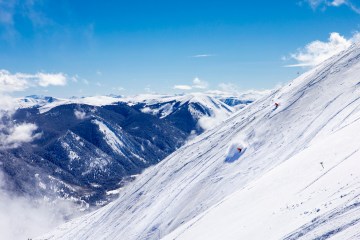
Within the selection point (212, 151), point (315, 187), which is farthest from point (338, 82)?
point (315, 187)

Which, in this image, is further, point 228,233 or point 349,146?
point 349,146

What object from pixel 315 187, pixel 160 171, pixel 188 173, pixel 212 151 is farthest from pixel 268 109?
pixel 315 187

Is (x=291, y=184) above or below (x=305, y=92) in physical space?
below

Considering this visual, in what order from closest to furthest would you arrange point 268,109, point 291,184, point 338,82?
point 291,184 → point 338,82 → point 268,109

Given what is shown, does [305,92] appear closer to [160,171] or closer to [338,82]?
[338,82]

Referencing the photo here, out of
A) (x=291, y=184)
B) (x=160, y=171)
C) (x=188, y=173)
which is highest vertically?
(x=160, y=171)

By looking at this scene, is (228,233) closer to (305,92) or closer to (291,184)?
(291,184)

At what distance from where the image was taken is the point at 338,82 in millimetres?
77938

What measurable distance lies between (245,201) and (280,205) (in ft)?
27.1

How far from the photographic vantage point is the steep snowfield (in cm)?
2516

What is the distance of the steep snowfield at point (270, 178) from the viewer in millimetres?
25156

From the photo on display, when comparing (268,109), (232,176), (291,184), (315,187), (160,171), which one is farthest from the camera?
(160,171)

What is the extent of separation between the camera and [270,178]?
1581 inches

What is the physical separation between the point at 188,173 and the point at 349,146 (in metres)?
53.9
